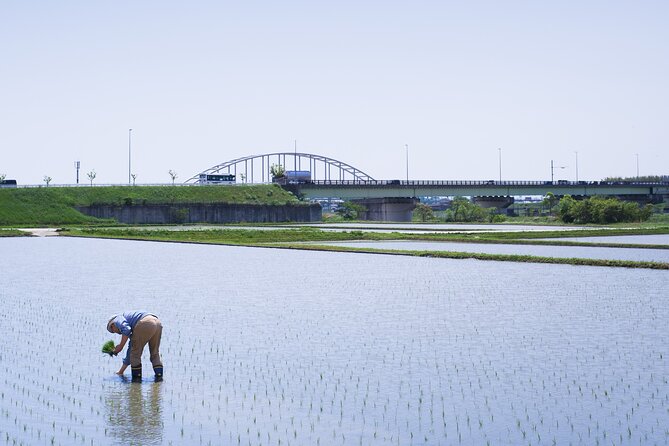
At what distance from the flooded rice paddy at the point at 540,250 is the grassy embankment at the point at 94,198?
64.4 m

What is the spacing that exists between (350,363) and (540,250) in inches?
1724

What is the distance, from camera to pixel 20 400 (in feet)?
61.4

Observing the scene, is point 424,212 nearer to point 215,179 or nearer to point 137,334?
point 215,179

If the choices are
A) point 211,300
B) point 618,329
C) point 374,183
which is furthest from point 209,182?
point 618,329

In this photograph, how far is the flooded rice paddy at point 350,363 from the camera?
16.5 meters

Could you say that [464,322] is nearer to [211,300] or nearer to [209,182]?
[211,300]

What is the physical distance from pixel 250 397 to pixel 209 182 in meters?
151

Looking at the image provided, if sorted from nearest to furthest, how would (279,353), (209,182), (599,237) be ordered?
(279,353) < (599,237) < (209,182)

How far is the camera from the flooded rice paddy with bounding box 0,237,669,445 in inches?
650

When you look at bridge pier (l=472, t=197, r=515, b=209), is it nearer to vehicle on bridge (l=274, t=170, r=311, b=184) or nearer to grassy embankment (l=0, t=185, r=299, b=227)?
vehicle on bridge (l=274, t=170, r=311, b=184)

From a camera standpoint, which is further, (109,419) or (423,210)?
(423,210)

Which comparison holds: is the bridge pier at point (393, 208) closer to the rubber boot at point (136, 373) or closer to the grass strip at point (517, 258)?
the grass strip at point (517, 258)

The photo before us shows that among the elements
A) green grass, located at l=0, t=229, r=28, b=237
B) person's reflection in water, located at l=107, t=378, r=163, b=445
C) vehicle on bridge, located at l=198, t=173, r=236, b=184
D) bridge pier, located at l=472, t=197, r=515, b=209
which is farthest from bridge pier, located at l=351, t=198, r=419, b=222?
person's reflection in water, located at l=107, t=378, r=163, b=445

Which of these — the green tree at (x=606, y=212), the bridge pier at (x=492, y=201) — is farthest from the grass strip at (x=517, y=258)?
the bridge pier at (x=492, y=201)
